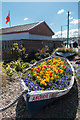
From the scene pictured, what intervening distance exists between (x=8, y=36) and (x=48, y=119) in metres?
14.3

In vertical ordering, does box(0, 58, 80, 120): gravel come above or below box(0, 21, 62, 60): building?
below

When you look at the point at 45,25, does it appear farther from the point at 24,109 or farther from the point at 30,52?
the point at 24,109

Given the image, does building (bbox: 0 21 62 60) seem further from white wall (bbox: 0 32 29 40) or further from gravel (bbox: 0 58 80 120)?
gravel (bbox: 0 58 80 120)

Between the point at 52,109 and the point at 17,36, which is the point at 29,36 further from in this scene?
the point at 52,109

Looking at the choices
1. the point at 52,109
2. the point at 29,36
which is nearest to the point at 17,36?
the point at 29,36

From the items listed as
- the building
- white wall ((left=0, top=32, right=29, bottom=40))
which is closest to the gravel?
the building

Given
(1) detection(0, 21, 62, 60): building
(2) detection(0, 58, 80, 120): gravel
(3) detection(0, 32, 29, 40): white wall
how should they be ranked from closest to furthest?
(2) detection(0, 58, 80, 120): gravel → (1) detection(0, 21, 62, 60): building → (3) detection(0, 32, 29, 40): white wall

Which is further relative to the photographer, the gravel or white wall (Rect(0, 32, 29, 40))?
white wall (Rect(0, 32, 29, 40))

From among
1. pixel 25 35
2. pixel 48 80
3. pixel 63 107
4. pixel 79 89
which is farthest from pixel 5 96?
pixel 25 35

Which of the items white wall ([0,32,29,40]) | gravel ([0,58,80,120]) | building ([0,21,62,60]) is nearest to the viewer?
gravel ([0,58,80,120])

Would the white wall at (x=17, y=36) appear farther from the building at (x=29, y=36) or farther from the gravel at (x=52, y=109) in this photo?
the gravel at (x=52, y=109)

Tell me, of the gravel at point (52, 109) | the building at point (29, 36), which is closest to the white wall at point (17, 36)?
the building at point (29, 36)

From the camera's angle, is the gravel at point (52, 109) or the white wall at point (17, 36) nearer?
the gravel at point (52, 109)

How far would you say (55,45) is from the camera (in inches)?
641
